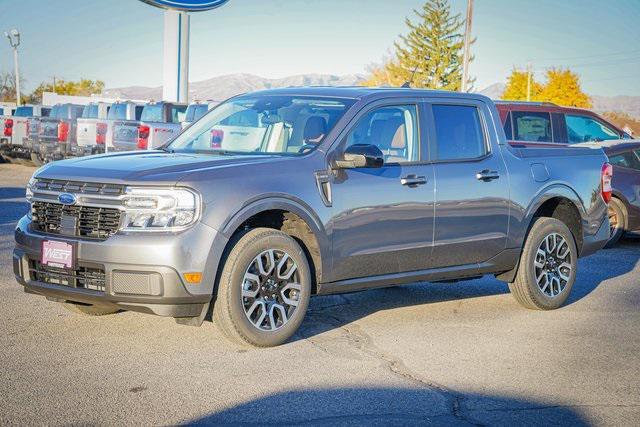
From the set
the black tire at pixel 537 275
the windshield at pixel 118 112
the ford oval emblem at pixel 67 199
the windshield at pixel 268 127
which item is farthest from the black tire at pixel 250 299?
the windshield at pixel 118 112

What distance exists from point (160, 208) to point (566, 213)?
459cm

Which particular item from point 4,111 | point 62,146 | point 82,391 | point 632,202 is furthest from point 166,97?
point 82,391

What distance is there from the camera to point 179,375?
561 centimetres

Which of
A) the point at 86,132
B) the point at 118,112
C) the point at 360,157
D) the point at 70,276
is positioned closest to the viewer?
the point at 70,276

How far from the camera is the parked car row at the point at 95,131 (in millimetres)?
20422

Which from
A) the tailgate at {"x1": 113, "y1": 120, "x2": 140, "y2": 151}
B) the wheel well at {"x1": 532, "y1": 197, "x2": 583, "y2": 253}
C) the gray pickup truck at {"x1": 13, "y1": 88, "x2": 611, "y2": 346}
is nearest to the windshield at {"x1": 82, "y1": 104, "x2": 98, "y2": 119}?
the tailgate at {"x1": 113, "y1": 120, "x2": 140, "y2": 151}

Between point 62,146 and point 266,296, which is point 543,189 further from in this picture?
point 62,146

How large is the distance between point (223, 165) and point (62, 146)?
18.0 m

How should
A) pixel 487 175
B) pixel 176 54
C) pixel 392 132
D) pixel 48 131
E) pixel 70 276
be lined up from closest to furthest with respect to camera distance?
pixel 70 276
pixel 392 132
pixel 487 175
pixel 48 131
pixel 176 54

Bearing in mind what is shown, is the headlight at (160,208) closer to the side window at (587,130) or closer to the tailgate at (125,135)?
the side window at (587,130)

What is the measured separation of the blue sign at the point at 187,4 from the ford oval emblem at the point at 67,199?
102ft

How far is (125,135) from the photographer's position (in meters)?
20.9

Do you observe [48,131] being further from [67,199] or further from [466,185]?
[67,199]

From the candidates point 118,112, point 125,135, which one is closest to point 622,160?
point 125,135
